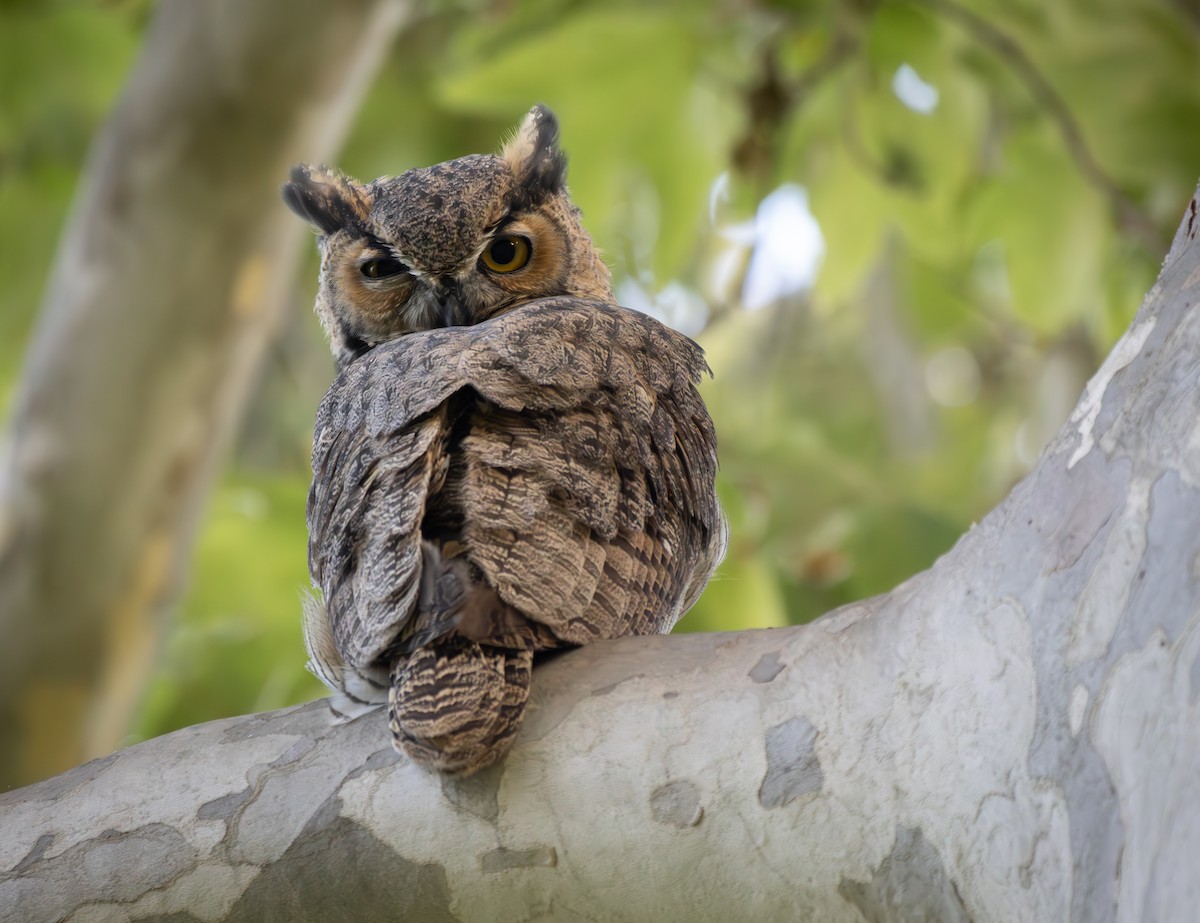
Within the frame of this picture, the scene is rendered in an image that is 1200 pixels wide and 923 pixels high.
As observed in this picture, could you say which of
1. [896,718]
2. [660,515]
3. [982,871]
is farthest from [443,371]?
[982,871]

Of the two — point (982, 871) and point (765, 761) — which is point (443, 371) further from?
point (982, 871)

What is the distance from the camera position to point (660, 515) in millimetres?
2213

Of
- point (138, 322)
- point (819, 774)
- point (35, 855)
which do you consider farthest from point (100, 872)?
point (138, 322)

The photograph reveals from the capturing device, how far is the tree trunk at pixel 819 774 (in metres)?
1.27

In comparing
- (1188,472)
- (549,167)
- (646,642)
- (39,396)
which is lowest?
(1188,472)

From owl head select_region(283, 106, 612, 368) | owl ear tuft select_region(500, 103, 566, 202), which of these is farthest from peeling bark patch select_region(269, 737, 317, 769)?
owl ear tuft select_region(500, 103, 566, 202)

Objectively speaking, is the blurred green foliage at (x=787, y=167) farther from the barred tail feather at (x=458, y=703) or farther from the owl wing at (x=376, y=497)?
the barred tail feather at (x=458, y=703)

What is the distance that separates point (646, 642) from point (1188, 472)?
795 millimetres

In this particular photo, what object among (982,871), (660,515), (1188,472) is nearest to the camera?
(1188,472)

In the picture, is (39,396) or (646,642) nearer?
(646,642)

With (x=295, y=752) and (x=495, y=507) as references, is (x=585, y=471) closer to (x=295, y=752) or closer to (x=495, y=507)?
(x=495, y=507)

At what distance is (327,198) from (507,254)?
47cm

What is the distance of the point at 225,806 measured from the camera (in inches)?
69.9

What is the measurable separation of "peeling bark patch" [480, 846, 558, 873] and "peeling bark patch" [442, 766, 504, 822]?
51mm
